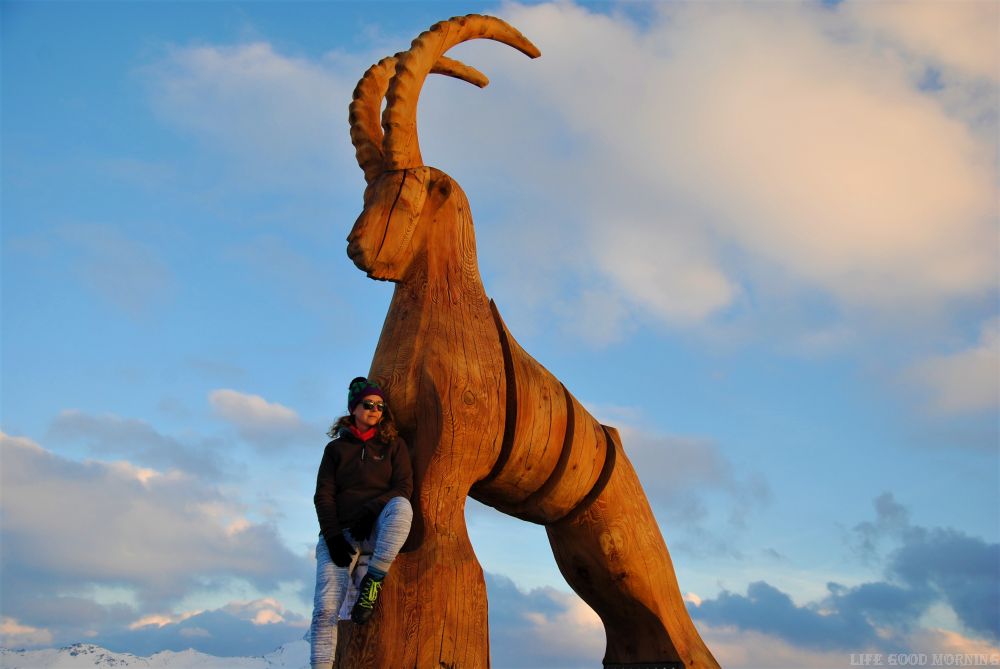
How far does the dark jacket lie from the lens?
17.3 ft

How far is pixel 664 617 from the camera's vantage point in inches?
299

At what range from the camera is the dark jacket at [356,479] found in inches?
208

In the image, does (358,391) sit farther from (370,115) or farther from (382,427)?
(370,115)

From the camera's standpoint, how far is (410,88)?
6.49m

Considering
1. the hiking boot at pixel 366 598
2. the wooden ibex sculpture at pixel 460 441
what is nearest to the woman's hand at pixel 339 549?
the hiking boot at pixel 366 598

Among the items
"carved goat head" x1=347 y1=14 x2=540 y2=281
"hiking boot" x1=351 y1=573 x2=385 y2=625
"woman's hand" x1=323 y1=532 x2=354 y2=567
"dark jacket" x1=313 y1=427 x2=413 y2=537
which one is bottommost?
"hiking boot" x1=351 y1=573 x2=385 y2=625

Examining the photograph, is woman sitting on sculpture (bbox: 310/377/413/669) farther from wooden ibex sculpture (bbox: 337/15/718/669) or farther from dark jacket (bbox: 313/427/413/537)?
wooden ibex sculpture (bbox: 337/15/718/669)

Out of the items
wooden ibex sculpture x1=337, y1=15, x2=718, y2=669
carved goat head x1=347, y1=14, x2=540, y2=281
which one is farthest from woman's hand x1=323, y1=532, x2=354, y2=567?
carved goat head x1=347, y1=14, x2=540, y2=281

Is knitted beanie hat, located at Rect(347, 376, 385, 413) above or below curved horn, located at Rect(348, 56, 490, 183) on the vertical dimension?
below

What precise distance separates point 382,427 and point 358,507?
19.7 inches

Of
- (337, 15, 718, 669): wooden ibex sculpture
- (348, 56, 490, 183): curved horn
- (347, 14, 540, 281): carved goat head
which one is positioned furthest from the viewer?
(348, 56, 490, 183): curved horn

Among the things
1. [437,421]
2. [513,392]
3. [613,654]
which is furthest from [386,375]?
[613,654]

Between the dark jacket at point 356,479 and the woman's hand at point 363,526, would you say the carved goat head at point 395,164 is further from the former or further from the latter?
the woman's hand at point 363,526

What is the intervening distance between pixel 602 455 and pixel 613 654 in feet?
5.39
